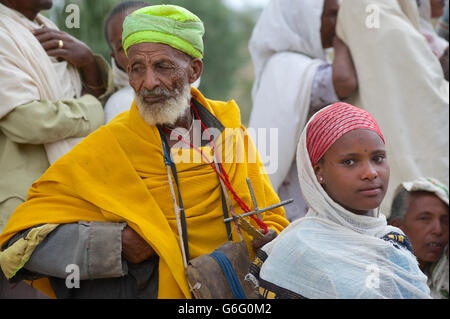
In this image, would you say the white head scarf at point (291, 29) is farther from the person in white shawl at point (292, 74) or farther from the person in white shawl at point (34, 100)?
the person in white shawl at point (34, 100)

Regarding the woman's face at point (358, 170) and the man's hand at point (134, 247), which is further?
the man's hand at point (134, 247)

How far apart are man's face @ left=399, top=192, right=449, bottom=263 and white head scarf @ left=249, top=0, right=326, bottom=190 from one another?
1062mm

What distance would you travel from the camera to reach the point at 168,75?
328cm

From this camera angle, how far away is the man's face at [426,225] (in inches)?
174

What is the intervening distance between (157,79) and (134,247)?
932mm

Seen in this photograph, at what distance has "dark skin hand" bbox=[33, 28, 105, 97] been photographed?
4.09m

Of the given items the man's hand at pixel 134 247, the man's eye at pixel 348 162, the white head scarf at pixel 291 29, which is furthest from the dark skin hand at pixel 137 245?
the white head scarf at pixel 291 29

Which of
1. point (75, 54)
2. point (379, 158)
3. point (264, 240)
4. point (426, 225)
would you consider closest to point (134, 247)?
point (264, 240)

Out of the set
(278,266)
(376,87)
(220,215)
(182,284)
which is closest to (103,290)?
(182,284)

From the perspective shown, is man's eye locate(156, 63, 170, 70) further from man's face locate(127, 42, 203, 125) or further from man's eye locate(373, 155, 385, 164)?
man's eye locate(373, 155, 385, 164)

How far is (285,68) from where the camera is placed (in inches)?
203

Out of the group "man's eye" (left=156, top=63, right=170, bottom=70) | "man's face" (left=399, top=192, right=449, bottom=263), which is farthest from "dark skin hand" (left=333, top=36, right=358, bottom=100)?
"man's eye" (left=156, top=63, right=170, bottom=70)

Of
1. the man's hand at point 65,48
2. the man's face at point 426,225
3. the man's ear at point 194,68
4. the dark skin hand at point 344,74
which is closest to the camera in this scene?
the man's ear at point 194,68
